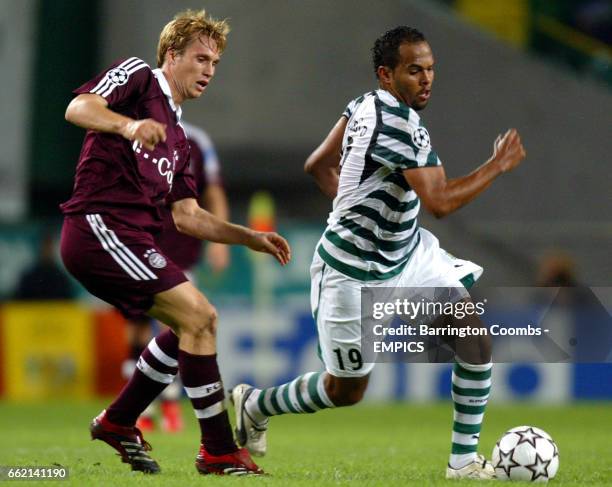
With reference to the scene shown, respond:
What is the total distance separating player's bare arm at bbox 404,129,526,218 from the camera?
5645mm

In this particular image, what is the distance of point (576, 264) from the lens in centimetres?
1617

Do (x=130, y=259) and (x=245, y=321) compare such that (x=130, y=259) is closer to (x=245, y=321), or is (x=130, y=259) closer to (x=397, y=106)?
(x=397, y=106)

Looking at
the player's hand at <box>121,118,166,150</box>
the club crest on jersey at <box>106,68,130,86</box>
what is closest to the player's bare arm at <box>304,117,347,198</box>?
the club crest on jersey at <box>106,68,130,86</box>

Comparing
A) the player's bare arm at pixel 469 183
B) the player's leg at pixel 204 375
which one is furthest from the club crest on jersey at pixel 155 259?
the player's bare arm at pixel 469 183

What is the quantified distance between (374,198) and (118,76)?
1.36 metres

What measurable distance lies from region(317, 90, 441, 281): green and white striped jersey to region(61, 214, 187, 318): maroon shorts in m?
0.95

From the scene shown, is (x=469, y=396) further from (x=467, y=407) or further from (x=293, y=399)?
(x=293, y=399)

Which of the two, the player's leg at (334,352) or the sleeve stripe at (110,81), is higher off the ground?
the sleeve stripe at (110,81)

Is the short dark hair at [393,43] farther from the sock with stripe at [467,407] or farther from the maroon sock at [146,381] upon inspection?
the maroon sock at [146,381]

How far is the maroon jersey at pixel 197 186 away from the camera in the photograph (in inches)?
361

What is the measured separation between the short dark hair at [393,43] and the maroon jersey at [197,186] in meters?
3.22

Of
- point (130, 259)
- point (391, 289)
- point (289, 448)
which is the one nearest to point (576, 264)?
point (289, 448)

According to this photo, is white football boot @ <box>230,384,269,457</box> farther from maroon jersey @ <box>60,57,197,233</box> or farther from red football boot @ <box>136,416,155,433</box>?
red football boot @ <box>136,416,155,433</box>

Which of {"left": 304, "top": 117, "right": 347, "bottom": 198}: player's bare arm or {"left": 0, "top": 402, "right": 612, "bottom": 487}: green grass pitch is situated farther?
{"left": 304, "top": 117, "right": 347, "bottom": 198}: player's bare arm
